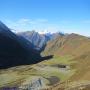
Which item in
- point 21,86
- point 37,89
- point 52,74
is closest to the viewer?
point 37,89

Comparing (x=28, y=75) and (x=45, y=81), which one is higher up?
(x=28, y=75)

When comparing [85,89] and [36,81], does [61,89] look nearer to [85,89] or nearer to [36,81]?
[85,89]

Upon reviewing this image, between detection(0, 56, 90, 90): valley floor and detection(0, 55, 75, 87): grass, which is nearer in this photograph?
detection(0, 56, 90, 90): valley floor

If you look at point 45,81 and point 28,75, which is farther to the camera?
point 28,75

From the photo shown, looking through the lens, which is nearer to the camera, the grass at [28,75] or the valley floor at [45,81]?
the valley floor at [45,81]

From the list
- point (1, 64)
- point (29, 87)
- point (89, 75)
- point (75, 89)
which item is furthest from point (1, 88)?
point (1, 64)

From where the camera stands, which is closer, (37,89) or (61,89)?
(61,89)

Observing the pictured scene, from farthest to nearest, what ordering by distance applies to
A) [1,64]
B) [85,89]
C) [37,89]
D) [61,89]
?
[1,64] → [37,89] → [61,89] → [85,89]

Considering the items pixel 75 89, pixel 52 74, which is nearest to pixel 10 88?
pixel 75 89

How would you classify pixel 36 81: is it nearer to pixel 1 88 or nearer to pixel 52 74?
pixel 1 88
